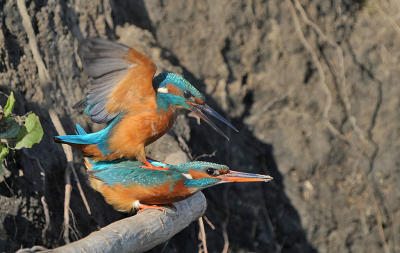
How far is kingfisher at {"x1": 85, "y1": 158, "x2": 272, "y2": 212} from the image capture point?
6.39ft

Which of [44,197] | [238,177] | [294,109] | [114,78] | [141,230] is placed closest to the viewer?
[141,230]

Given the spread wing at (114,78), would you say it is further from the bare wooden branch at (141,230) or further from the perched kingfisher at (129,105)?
the bare wooden branch at (141,230)

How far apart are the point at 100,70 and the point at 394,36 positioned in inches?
118

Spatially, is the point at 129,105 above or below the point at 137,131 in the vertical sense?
above

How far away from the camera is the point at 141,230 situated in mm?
1789

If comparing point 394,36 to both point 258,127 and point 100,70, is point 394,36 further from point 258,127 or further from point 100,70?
point 100,70

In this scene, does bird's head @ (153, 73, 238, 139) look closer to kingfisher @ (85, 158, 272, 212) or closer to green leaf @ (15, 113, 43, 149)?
kingfisher @ (85, 158, 272, 212)

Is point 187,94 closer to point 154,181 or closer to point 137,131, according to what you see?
point 137,131

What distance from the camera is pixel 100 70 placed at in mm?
1855

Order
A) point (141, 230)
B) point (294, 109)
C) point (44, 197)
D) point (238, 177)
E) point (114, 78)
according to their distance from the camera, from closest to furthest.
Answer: point (141, 230) < point (114, 78) < point (238, 177) < point (44, 197) < point (294, 109)

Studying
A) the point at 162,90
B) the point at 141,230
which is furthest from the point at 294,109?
the point at 141,230

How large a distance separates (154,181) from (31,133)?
2.05 feet

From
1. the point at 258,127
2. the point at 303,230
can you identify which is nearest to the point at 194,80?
the point at 258,127

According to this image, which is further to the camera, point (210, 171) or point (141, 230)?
point (210, 171)
